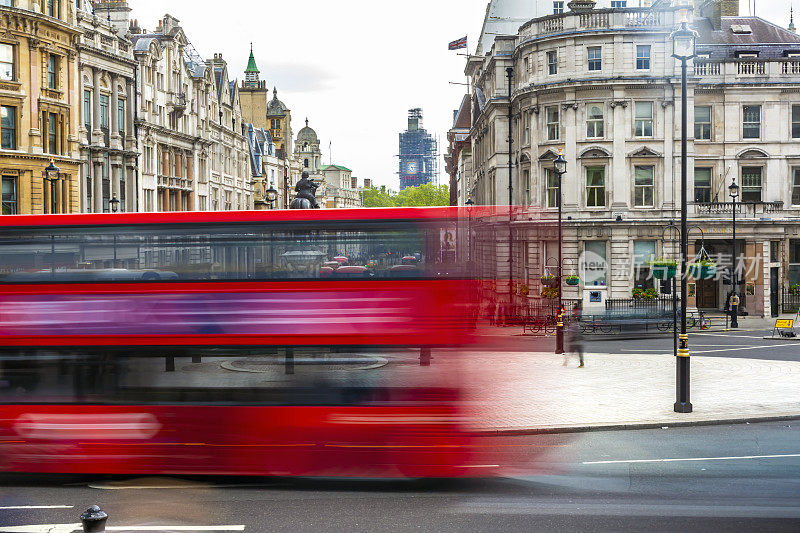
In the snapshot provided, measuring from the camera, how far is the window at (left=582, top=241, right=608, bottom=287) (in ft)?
149

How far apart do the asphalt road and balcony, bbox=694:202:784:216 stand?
3524 cm

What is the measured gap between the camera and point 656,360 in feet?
88.2

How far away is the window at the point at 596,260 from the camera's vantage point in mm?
45406

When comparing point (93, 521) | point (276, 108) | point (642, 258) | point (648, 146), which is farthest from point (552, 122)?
point (276, 108)

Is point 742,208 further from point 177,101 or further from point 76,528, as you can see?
point 76,528

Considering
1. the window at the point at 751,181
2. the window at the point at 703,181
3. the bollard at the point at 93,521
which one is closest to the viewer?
the bollard at the point at 93,521

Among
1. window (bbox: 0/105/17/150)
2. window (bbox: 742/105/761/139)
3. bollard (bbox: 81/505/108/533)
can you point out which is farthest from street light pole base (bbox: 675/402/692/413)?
window (bbox: 742/105/761/139)

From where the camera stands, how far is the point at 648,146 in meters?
45.4

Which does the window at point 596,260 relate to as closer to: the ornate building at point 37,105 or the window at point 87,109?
the ornate building at point 37,105

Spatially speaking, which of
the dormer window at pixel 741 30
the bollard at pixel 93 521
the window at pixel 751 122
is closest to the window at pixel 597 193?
the window at pixel 751 122

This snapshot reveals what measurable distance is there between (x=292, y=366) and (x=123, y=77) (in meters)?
44.4

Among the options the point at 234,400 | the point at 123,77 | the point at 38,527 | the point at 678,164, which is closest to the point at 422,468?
the point at 234,400

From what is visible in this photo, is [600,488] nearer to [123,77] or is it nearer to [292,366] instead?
[292,366]

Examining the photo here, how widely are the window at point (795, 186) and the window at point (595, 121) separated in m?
12.1
